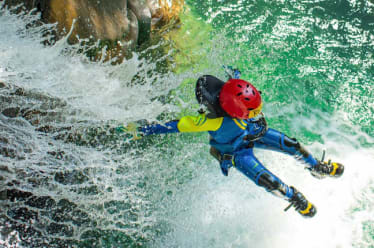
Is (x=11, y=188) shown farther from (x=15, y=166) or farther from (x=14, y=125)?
(x=14, y=125)

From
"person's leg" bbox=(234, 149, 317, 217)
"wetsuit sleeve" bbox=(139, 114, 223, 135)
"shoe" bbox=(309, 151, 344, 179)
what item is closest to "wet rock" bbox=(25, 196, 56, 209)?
"wetsuit sleeve" bbox=(139, 114, 223, 135)

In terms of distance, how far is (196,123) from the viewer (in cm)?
285

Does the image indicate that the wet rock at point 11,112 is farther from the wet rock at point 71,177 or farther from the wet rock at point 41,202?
the wet rock at point 41,202

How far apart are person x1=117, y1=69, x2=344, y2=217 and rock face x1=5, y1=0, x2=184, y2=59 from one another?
1.65 m

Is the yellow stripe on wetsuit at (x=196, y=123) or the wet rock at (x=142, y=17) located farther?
the wet rock at (x=142, y=17)

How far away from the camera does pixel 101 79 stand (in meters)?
3.93

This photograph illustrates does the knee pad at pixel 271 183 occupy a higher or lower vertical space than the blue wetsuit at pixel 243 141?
lower

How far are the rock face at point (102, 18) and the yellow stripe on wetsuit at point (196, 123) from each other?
188cm

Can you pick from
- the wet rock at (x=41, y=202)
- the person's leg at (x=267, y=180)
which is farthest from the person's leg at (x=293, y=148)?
the wet rock at (x=41, y=202)

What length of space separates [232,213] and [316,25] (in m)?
3.91

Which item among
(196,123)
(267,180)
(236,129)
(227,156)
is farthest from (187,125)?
(267,180)

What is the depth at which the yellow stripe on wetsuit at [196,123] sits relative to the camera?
2.86m

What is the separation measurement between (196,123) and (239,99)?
1.50 ft

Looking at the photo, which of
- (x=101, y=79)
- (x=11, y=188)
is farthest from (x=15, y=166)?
(x=101, y=79)
